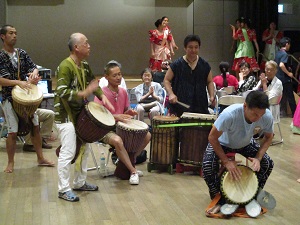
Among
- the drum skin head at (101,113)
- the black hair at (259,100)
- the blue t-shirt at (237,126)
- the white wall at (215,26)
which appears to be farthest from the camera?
the white wall at (215,26)

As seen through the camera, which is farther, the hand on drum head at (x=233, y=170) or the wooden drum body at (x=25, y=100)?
the wooden drum body at (x=25, y=100)

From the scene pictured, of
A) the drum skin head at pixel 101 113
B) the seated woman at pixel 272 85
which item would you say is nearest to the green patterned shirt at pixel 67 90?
the drum skin head at pixel 101 113

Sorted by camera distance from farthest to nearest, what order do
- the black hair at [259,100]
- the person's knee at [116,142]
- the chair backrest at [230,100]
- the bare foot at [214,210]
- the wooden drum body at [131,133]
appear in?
the chair backrest at [230,100]
the wooden drum body at [131,133]
the person's knee at [116,142]
the bare foot at [214,210]
the black hair at [259,100]

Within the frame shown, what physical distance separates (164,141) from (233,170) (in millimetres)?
1427

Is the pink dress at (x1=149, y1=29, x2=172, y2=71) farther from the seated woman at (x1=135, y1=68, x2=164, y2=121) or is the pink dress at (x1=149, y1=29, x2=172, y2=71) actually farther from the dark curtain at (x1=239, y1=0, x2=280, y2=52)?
the seated woman at (x1=135, y1=68, x2=164, y2=121)

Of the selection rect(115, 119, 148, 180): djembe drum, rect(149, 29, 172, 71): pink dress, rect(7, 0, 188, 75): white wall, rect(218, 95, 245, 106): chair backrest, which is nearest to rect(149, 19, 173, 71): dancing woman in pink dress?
rect(149, 29, 172, 71): pink dress

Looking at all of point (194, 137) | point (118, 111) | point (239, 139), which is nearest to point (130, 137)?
point (118, 111)

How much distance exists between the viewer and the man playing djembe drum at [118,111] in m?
5.07

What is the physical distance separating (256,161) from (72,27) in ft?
28.5

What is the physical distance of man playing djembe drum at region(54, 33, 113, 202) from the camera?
4469 mm

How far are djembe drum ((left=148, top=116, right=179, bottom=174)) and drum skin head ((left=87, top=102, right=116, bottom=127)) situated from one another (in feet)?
2.53

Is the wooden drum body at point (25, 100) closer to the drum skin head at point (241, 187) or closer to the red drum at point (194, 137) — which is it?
the red drum at point (194, 137)

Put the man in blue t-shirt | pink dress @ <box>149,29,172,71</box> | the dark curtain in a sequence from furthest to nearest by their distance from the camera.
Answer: the dark curtain
pink dress @ <box>149,29,172,71</box>
the man in blue t-shirt

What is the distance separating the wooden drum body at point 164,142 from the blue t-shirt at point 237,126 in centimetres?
113
